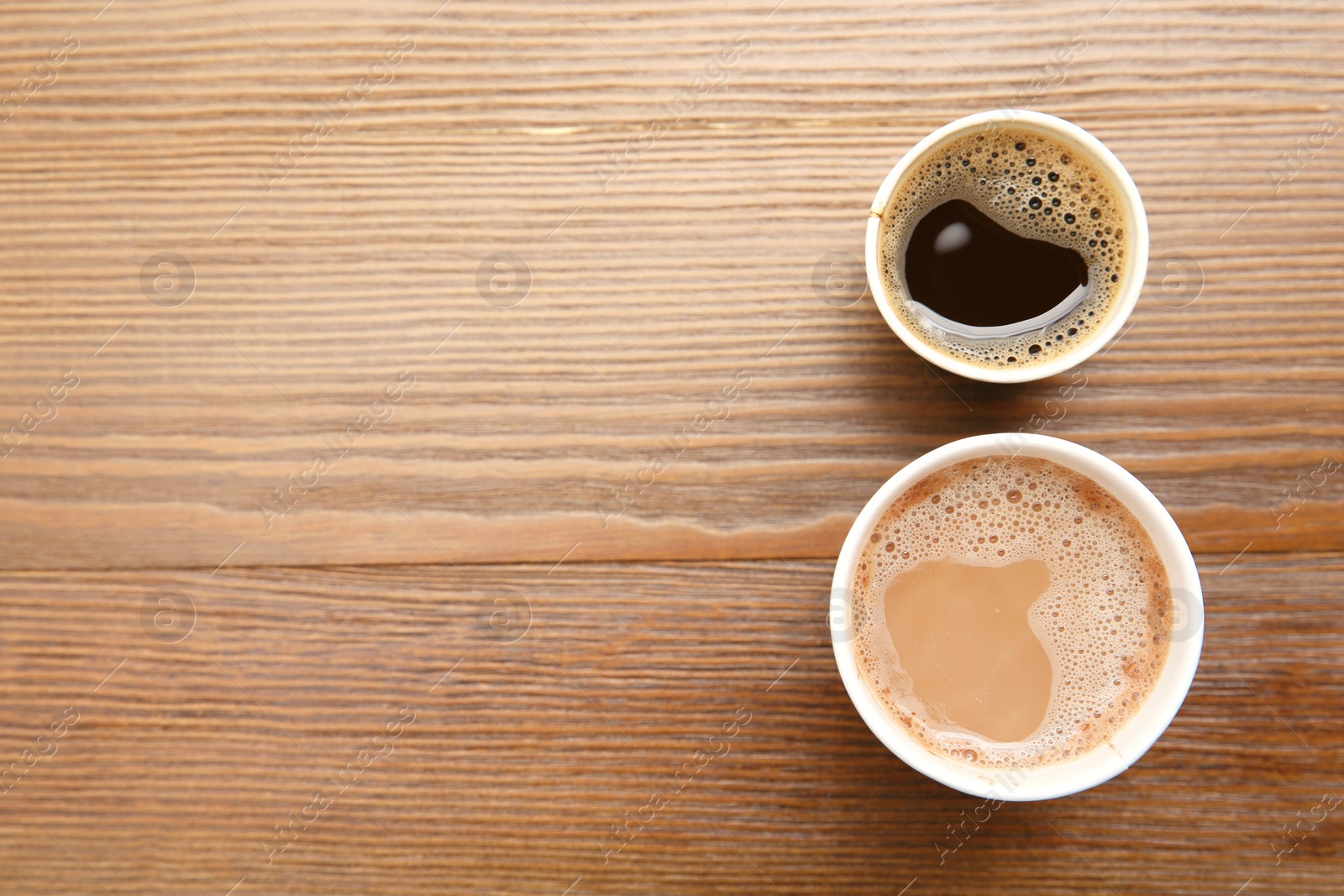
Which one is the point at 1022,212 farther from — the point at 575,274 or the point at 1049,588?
the point at 575,274

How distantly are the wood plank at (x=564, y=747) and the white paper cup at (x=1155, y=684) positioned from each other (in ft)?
0.61

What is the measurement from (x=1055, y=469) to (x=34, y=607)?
121 cm

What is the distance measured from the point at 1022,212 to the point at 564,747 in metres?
0.81

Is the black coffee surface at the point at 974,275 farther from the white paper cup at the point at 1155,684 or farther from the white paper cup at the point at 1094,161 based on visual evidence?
the white paper cup at the point at 1155,684

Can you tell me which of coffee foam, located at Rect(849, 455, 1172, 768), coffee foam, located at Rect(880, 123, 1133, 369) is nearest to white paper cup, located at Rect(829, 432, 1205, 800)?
coffee foam, located at Rect(849, 455, 1172, 768)

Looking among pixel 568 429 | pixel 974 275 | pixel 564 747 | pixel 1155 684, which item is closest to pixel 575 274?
pixel 568 429

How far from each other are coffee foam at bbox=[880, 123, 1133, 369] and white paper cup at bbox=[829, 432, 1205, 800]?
0.42 ft

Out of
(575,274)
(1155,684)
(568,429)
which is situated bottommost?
(1155,684)

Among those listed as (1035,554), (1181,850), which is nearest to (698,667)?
(1035,554)

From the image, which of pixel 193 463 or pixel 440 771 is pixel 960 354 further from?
pixel 193 463

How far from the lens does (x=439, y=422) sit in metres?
0.99

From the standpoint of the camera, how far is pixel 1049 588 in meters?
0.84

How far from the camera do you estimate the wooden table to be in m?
0.96

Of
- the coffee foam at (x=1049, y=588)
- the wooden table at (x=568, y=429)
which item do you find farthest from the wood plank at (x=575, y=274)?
the coffee foam at (x=1049, y=588)
